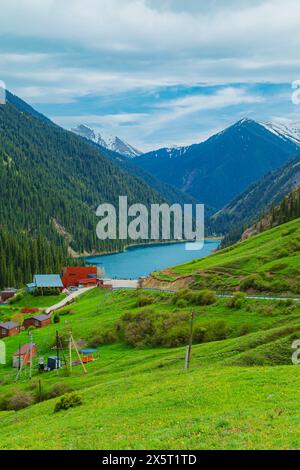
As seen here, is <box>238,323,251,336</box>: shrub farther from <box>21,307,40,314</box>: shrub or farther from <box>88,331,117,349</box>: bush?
<box>21,307,40,314</box>: shrub

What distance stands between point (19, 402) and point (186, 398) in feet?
85.9

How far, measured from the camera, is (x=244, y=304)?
68.4 meters

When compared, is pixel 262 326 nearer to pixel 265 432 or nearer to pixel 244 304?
pixel 244 304

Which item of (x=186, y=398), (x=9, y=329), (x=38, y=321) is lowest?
(x=9, y=329)

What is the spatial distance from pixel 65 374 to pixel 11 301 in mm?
81772

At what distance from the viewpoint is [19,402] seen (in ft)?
166

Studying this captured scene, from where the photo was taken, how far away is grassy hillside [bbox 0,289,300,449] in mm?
21828

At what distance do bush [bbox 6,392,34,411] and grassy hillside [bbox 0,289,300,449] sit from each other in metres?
1.89

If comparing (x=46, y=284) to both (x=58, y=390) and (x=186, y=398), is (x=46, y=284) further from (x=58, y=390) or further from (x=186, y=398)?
(x=186, y=398)

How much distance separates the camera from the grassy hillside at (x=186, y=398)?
71.6 ft

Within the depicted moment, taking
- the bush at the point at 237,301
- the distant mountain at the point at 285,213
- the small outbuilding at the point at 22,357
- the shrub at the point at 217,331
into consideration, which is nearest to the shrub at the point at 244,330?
the shrub at the point at 217,331

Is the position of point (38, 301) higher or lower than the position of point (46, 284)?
lower

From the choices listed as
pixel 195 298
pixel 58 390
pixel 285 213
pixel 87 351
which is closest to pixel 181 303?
pixel 195 298

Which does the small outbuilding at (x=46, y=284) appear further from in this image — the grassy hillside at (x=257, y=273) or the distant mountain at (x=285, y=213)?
the distant mountain at (x=285, y=213)
